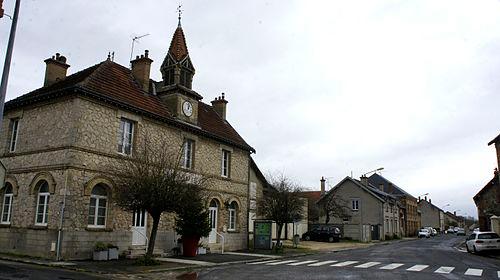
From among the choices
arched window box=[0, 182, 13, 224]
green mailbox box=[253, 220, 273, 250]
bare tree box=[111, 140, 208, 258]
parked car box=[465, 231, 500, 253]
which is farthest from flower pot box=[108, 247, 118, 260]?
parked car box=[465, 231, 500, 253]

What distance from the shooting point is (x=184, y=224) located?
2094 cm

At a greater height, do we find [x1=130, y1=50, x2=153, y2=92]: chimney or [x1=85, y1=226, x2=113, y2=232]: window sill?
[x1=130, y1=50, x2=153, y2=92]: chimney

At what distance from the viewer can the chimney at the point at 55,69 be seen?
71.1 ft

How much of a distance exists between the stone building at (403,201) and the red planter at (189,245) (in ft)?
179

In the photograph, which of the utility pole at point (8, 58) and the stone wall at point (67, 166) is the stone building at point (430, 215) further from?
the utility pole at point (8, 58)

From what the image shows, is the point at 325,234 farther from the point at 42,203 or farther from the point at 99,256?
the point at 42,203

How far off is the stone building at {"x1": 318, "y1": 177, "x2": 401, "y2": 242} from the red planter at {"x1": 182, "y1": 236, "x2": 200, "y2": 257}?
103 feet

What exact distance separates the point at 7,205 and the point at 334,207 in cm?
3703

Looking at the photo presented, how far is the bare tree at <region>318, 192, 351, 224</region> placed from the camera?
4981cm

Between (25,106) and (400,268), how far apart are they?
1743 centimetres

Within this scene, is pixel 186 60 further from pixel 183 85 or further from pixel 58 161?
pixel 58 161

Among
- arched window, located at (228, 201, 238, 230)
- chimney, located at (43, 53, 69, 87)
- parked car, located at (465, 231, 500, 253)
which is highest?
chimney, located at (43, 53, 69, 87)

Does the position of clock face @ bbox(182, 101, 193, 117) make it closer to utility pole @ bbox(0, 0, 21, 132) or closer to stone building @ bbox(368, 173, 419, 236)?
utility pole @ bbox(0, 0, 21, 132)

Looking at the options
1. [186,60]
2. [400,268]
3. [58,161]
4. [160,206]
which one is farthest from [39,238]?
[400,268]
